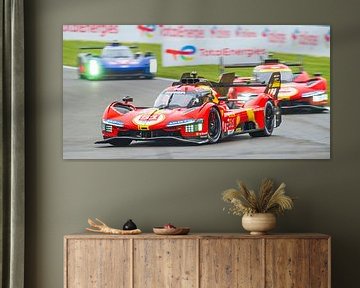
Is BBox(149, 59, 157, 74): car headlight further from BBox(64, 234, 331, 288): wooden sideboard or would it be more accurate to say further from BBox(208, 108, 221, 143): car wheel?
BBox(64, 234, 331, 288): wooden sideboard

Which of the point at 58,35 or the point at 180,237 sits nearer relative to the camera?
the point at 180,237

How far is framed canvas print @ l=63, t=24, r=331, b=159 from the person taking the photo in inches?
304

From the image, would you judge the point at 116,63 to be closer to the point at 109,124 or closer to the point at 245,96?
the point at 109,124

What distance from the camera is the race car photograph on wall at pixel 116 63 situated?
7.74 meters

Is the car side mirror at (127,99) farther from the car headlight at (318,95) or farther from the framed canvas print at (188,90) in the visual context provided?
the car headlight at (318,95)

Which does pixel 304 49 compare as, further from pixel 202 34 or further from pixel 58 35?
pixel 58 35

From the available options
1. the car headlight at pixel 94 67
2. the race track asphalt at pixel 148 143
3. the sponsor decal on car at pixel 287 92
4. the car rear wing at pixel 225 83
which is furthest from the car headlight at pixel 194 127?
the car headlight at pixel 94 67

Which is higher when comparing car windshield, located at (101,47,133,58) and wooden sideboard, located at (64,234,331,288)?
car windshield, located at (101,47,133,58)

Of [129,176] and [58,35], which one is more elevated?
[58,35]

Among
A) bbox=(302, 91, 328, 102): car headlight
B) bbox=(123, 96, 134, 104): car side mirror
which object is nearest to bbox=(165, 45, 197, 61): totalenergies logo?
bbox=(123, 96, 134, 104): car side mirror

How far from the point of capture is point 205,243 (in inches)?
283

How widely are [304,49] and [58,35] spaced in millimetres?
2042

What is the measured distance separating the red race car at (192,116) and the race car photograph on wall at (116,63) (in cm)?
23

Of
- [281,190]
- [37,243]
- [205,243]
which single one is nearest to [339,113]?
[281,190]
